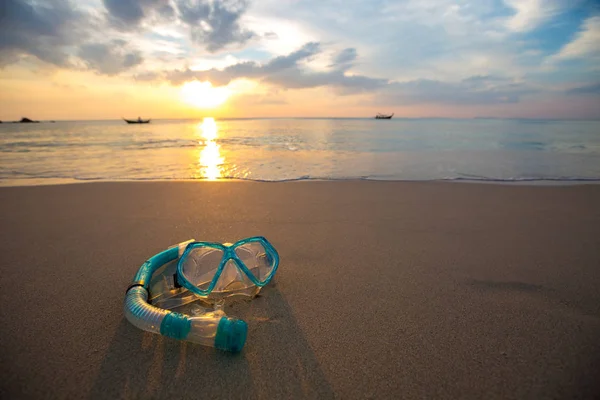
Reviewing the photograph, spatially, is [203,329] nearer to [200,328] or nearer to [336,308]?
[200,328]

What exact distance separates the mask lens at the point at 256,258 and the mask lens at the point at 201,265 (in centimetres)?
18

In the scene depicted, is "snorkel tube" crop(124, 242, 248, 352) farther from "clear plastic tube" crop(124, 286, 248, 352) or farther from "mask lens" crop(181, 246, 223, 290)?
"mask lens" crop(181, 246, 223, 290)

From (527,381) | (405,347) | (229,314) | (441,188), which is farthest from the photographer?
(441,188)

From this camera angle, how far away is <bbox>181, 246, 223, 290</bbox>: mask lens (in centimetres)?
227

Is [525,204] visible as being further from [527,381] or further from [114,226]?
[114,226]

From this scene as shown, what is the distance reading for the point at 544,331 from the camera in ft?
6.03

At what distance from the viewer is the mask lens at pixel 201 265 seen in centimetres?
227

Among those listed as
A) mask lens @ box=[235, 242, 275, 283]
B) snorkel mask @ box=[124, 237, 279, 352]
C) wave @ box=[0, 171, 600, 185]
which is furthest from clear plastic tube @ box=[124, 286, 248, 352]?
wave @ box=[0, 171, 600, 185]

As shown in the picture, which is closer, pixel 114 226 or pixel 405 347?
pixel 405 347

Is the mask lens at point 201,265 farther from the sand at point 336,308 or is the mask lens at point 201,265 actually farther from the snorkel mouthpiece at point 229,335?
the snorkel mouthpiece at point 229,335

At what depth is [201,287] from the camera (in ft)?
7.37

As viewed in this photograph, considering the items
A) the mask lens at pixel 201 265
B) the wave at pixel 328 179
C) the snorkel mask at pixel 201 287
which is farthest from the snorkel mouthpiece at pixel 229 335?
the wave at pixel 328 179

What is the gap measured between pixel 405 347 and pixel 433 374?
211 mm

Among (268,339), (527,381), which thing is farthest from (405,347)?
(268,339)
